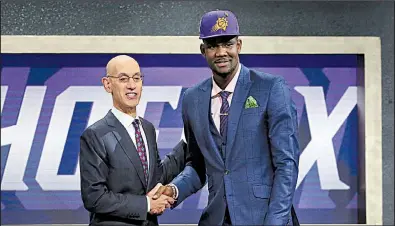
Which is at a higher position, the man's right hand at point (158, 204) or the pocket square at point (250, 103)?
the pocket square at point (250, 103)

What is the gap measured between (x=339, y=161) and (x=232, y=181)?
8.23 ft

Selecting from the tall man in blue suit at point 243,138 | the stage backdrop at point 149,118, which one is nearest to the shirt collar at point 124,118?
the tall man in blue suit at point 243,138

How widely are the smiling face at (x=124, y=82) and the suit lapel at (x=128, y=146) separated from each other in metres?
0.09

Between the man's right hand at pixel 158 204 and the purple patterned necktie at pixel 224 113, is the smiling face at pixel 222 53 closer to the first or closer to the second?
the purple patterned necktie at pixel 224 113

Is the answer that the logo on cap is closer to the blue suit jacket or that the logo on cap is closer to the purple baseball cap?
the purple baseball cap

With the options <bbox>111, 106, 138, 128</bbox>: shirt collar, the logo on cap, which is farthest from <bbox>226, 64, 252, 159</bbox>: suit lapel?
<bbox>111, 106, 138, 128</bbox>: shirt collar

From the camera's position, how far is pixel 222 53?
3305 mm

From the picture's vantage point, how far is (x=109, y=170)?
339 centimetres

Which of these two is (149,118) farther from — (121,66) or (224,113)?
(224,113)

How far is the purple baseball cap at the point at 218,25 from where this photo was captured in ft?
10.8

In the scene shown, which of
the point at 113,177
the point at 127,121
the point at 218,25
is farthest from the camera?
the point at 127,121

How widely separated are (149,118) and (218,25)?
8.14 feet

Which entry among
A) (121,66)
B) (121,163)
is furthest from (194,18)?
(121,163)

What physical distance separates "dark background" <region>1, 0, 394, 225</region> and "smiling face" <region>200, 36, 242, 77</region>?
228 centimetres
